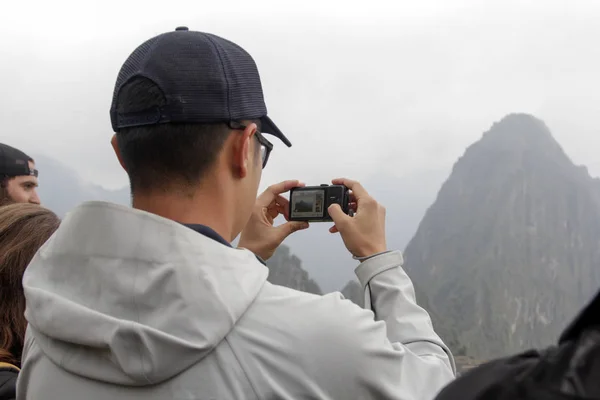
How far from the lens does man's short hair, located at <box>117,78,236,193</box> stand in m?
1.31

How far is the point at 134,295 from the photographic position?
1.13 meters

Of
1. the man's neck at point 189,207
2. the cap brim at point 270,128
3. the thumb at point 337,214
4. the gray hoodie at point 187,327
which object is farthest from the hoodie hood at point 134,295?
the thumb at point 337,214

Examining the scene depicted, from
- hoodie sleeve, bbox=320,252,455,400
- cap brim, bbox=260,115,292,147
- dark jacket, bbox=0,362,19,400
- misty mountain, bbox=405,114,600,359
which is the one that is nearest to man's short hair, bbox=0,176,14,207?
dark jacket, bbox=0,362,19,400

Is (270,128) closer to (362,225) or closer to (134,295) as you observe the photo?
(362,225)

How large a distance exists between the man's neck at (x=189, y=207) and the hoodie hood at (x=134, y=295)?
13 cm

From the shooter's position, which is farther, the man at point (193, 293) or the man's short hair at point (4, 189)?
the man's short hair at point (4, 189)

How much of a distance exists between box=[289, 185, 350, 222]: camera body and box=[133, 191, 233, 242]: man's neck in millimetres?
521

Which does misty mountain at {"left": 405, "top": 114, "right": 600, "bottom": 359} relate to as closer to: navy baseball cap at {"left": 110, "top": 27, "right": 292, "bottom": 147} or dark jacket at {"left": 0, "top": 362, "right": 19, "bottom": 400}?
dark jacket at {"left": 0, "top": 362, "right": 19, "bottom": 400}

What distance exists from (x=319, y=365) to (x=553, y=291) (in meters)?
82.8

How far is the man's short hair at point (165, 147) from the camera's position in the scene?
1.31 meters

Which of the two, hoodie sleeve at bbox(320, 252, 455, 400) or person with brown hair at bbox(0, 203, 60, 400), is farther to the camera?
person with brown hair at bbox(0, 203, 60, 400)

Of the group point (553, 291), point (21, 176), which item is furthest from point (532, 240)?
point (21, 176)

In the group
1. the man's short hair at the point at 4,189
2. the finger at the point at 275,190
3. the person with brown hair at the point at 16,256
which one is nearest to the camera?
the finger at the point at 275,190

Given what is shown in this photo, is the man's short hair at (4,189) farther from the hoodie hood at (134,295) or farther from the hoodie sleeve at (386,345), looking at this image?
the hoodie sleeve at (386,345)
